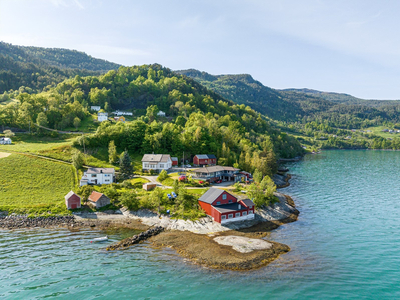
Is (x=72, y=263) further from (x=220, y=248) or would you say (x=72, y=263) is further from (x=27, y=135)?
(x=27, y=135)

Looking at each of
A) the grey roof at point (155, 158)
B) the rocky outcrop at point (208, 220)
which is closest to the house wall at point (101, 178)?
the grey roof at point (155, 158)

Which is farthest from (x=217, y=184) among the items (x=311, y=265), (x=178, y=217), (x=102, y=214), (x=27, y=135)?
(x=27, y=135)

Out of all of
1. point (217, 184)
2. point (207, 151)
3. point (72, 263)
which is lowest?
point (72, 263)

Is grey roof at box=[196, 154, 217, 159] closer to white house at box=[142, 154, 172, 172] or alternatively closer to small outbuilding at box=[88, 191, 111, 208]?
white house at box=[142, 154, 172, 172]

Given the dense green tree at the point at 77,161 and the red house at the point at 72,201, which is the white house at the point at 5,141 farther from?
the red house at the point at 72,201

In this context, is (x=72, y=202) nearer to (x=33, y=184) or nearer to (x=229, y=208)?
(x=33, y=184)

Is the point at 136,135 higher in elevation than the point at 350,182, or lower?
higher
